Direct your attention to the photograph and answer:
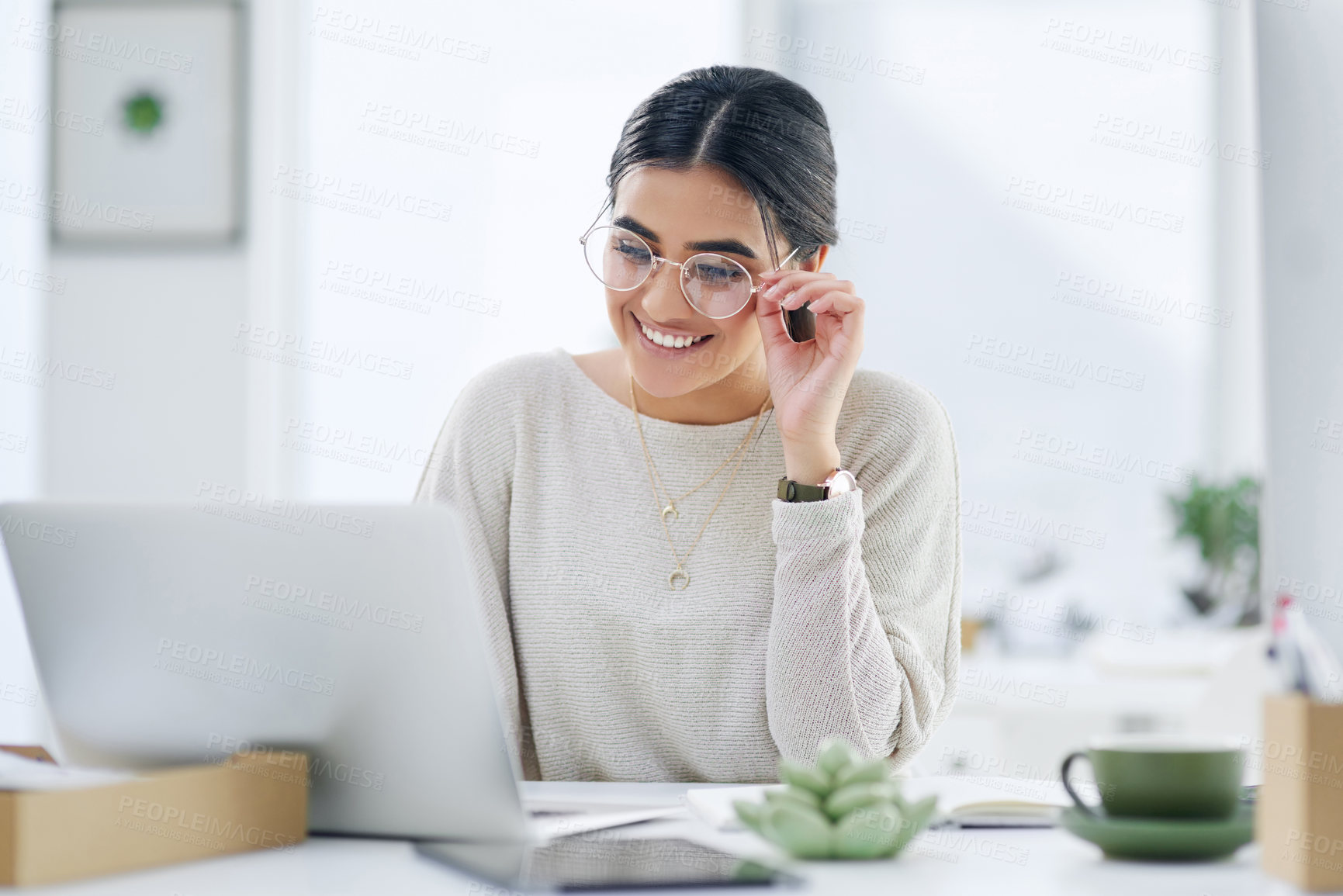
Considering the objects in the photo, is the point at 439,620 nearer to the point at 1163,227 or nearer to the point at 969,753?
the point at 969,753

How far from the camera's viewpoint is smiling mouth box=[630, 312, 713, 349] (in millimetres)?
1557

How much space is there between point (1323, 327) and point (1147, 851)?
423mm

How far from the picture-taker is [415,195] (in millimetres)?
3270

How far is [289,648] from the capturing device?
89 centimetres

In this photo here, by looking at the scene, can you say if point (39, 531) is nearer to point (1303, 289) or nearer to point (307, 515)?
point (307, 515)

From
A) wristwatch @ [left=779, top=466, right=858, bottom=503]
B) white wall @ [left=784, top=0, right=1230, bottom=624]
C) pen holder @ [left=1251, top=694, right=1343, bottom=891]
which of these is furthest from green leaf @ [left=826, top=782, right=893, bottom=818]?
white wall @ [left=784, top=0, right=1230, bottom=624]

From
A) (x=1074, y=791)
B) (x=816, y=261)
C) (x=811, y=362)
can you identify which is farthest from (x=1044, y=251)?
(x=1074, y=791)

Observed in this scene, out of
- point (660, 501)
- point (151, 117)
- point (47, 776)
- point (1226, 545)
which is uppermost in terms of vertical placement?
point (151, 117)

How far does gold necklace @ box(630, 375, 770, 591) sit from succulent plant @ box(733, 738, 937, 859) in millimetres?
720

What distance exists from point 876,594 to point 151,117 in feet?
8.33

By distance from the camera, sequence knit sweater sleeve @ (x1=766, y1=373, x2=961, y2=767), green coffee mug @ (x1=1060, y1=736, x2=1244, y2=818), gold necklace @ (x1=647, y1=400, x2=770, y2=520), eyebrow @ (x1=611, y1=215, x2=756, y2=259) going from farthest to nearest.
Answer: gold necklace @ (x1=647, y1=400, x2=770, y2=520), eyebrow @ (x1=611, y1=215, x2=756, y2=259), knit sweater sleeve @ (x1=766, y1=373, x2=961, y2=767), green coffee mug @ (x1=1060, y1=736, x2=1244, y2=818)

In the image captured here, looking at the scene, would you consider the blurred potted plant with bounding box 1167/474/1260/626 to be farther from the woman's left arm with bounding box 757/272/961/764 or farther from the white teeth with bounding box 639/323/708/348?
the white teeth with bounding box 639/323/708/348

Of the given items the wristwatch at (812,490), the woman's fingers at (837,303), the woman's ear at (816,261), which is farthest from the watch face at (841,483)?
the woman's ear at (816,261)

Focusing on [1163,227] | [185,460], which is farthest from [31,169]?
[1163,227]
